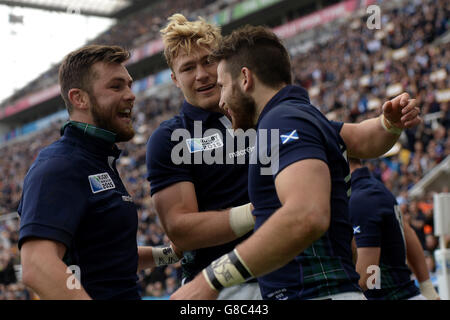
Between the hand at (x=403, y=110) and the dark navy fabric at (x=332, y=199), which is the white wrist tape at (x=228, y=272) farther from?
the hand at (x=403, y=110)

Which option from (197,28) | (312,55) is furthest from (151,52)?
(197,28)

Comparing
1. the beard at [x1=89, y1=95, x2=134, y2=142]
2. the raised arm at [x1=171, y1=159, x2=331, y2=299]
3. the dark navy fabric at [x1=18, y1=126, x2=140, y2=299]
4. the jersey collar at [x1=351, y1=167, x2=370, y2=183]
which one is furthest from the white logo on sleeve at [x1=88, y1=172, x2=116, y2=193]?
the jersey collar at [x1=351, y1=167, x2=370, y2=183]

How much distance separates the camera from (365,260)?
401 cm

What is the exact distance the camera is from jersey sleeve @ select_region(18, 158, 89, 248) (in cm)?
227

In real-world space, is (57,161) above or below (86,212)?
above

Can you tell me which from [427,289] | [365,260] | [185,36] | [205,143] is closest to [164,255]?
[205,143]

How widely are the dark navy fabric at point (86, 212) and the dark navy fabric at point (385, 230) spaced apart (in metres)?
2.12

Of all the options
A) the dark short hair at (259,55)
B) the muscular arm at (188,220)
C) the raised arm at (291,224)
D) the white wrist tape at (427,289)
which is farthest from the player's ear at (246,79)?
the white wrist tape at (427,289)

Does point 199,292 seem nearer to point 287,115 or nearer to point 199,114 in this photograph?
point 287,115

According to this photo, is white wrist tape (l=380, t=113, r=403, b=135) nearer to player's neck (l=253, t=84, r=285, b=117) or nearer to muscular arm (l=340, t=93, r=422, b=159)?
muscular arm (l=340, t=93, r=422, b=159)

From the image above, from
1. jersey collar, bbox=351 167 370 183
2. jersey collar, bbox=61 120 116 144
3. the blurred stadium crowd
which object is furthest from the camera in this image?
the blurred stadium crowd

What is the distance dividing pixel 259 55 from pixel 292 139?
0.60 m

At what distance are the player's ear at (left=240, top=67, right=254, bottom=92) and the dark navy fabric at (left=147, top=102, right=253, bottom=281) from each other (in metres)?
0.77

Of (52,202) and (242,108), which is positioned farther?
(242,108)
